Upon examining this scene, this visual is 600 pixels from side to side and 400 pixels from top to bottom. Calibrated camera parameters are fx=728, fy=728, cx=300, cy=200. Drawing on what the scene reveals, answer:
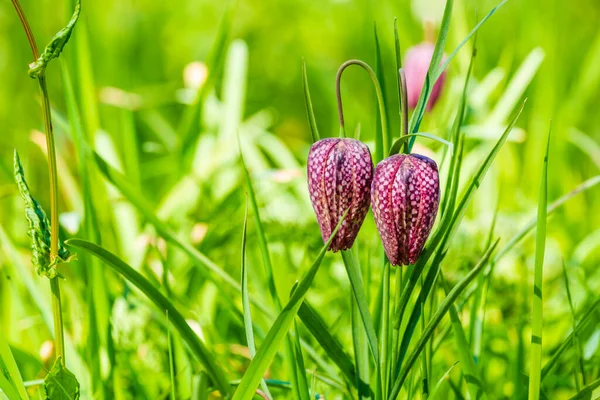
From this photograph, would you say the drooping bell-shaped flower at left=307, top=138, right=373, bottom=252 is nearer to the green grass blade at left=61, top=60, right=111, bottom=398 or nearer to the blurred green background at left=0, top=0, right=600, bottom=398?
the blurred green background at left=0, top=0, right=600, bottom=398

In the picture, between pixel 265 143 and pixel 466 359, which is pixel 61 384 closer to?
pixel 466 359

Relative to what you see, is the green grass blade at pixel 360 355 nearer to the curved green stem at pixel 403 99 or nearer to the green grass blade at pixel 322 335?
the green grass blade at pixel 322 335

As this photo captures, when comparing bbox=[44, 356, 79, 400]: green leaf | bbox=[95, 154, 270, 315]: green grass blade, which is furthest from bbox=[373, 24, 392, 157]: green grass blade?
bbox=[44, 356, 79, 400]: green leaf

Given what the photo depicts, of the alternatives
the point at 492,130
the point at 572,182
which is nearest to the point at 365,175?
the point at 492,130

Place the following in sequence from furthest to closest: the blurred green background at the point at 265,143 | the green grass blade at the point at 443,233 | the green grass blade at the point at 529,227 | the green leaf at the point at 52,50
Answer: the blurred green background at the point at 265,143, the green grass blade at the point at 529,227, the green grass blade at the point at 443,233, the green leaf at the point at 52,50

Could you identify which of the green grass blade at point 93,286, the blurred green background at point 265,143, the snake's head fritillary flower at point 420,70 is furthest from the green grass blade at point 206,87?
the snake's head fritillary flower at point 420,70

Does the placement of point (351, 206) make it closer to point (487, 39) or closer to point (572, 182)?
point (572, 182)

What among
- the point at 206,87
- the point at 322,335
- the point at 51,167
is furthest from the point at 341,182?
the point at 206,87
